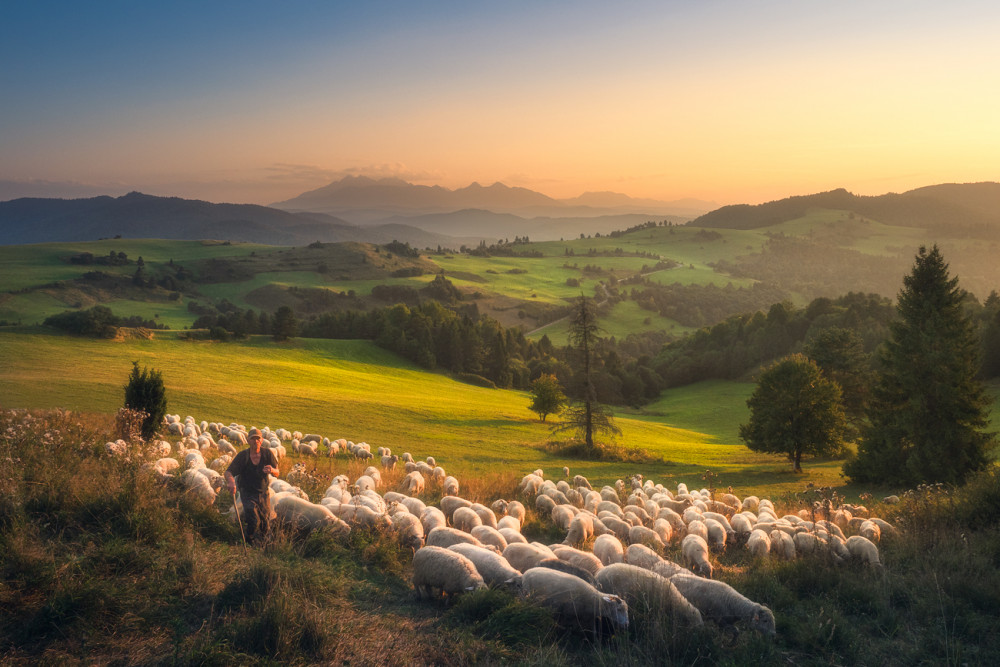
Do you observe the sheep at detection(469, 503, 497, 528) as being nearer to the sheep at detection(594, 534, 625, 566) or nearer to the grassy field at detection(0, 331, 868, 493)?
the sheep at detection(594, 534, 625, 566)

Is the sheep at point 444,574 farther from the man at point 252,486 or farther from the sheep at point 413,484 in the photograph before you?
the sheep at point 413,484

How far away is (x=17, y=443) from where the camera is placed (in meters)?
10.5

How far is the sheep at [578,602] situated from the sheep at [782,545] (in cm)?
623

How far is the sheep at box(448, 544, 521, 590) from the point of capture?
24.7 ft

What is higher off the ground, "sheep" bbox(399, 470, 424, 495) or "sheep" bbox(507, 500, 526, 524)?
"sheep" bbox(507, 500, 526, 524)

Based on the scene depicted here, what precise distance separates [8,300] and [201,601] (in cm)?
12845

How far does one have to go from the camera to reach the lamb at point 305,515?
9.56 m

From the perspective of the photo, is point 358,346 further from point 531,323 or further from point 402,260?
point 402,260

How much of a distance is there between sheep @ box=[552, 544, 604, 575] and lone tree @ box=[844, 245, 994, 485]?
2386 cm

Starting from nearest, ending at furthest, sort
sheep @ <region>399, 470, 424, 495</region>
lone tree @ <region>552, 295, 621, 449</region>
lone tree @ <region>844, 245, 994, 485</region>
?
sheep @ <region>399, 470, 424, 495</region>, lone tree @ <region>844, 245, 994, 485</region>, lone tree @ <region>552, 295, 621, 449</region>

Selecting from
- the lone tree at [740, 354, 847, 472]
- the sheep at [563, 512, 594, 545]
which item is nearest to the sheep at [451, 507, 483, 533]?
the sheep at [563, 512, 594, 545]

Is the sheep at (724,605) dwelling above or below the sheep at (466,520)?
above

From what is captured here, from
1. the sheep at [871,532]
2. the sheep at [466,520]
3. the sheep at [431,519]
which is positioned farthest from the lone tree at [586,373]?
the sheep at [431,519]

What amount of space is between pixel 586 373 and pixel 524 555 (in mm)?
28232
